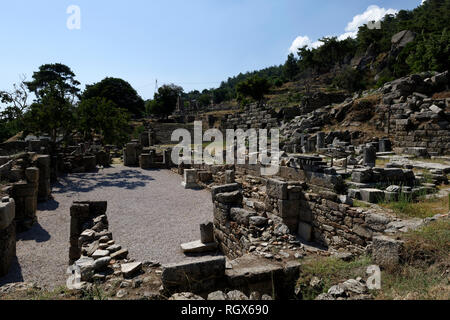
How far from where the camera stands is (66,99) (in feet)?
67.1

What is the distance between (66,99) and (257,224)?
19132mm

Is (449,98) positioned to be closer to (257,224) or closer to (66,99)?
(257,224)

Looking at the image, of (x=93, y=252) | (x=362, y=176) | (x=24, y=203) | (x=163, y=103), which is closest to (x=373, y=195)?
(x=362, y=176)

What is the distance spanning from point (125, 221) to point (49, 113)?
1220cm

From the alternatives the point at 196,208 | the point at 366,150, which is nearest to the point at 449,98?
the point at 366,150

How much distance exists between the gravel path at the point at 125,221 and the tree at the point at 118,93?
46709mm

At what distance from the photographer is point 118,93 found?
61.6 metres

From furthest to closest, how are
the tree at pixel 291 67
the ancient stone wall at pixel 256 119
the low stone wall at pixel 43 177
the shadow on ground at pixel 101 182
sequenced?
the tree at pixel 291 67
the ancient stone wall at pixel 256 119
the shadow on ground at pixel 101 182
the low stone wall at pixel 43 177

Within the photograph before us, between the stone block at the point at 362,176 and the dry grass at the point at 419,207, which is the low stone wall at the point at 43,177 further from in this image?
the dry grass at the point at 419,207

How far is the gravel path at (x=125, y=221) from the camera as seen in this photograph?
748 cm

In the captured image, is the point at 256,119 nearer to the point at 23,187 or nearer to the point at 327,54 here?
the point at 23,187

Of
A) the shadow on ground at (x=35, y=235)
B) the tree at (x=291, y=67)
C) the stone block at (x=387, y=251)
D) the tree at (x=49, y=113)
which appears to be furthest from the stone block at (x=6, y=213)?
the tree at (x=291, y=67)

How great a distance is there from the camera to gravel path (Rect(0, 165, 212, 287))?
7484 millimetres

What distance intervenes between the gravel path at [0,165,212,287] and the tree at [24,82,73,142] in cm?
383
